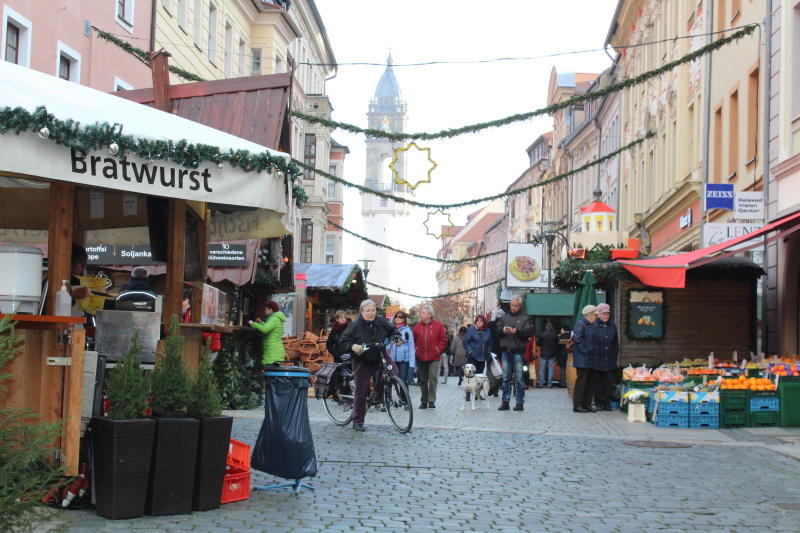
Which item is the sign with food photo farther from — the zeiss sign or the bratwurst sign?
the bratwurst sign

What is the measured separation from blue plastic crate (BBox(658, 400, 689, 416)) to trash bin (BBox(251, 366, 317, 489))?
840 cm

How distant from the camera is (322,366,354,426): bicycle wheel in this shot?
15734 millimetres

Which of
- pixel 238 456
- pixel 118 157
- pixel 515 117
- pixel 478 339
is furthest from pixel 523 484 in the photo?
pixel 478 339

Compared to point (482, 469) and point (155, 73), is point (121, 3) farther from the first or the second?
point (482, 469)

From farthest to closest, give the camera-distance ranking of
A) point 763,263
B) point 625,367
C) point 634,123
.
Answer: point 634,123 → point 763,263 → point 625,367

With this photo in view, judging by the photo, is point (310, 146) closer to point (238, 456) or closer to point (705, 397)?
point (705, 397)

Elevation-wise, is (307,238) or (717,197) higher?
(307,238)

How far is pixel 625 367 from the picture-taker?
20078 millimetres

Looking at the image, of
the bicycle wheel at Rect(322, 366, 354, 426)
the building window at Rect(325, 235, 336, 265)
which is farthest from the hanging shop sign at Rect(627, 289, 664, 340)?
the building window at Rect(325, 235, 336, 265)

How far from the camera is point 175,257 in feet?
30.9

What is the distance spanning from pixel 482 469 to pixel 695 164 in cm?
2109

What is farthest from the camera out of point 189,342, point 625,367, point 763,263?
point 763,263

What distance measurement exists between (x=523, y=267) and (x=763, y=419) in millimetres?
24820

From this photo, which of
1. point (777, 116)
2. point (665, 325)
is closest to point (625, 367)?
point (665, 325)
